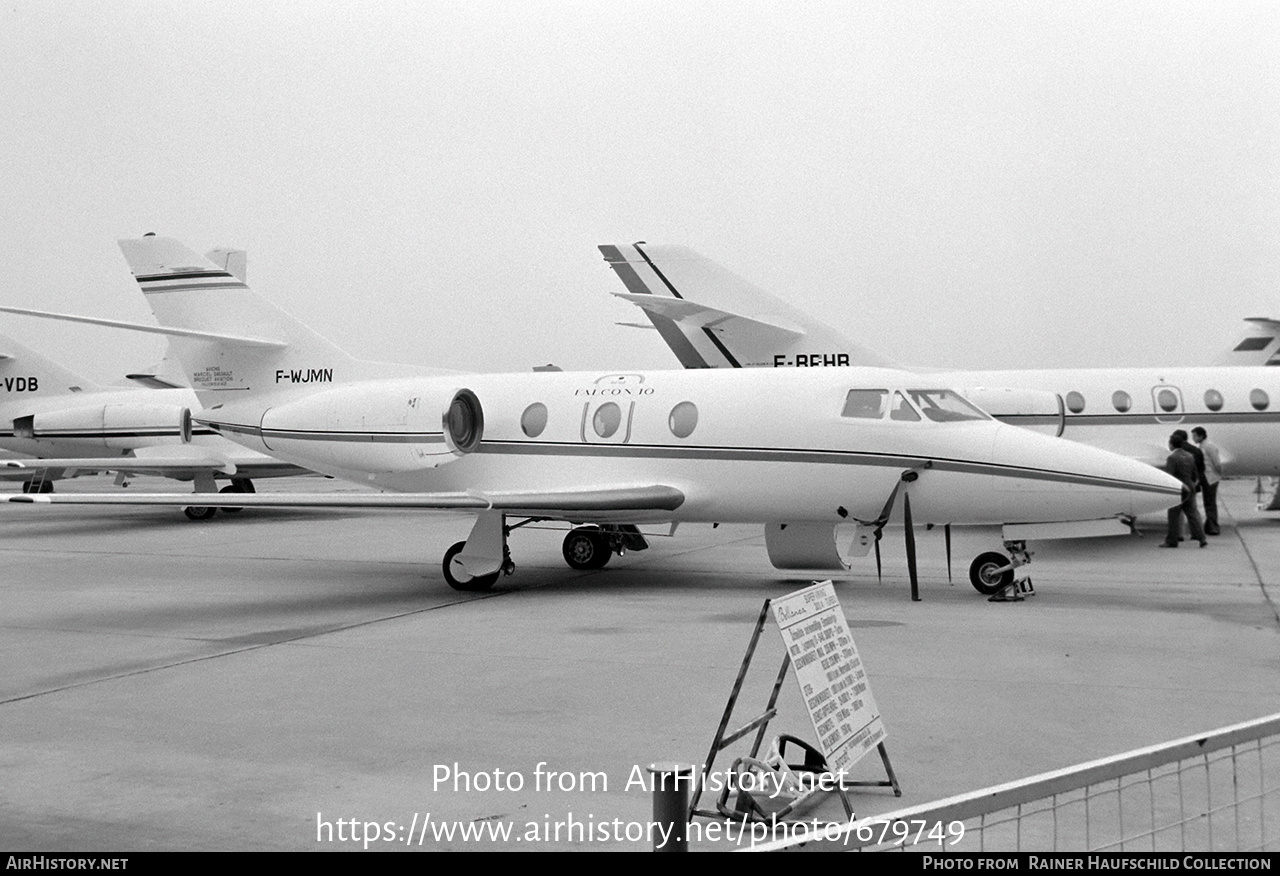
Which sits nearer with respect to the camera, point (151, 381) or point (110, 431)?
point (110, 431)

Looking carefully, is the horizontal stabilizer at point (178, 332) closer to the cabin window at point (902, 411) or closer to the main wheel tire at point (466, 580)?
the main wheel tire at point (466, 580)

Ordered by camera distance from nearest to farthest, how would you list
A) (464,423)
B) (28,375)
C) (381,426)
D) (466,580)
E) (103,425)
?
1. (466,580)
2. (464,423)
3. (381,426)
4. (103,425)
5. (28,375)

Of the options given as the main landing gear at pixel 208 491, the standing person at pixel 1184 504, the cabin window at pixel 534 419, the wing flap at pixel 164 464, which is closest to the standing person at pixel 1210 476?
the standing person at pixel 1184 504

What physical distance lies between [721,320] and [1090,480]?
9.47 metres

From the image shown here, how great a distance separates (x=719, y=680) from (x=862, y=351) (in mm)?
13531

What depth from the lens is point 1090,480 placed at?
11.1 m

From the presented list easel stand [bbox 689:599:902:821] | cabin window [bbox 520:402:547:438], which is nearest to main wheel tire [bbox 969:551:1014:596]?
cabin window [bbox 520:402:547:438]

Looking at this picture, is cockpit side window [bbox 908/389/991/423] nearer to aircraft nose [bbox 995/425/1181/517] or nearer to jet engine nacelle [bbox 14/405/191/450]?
aircraft nose [bbox 995/425/1181/517]

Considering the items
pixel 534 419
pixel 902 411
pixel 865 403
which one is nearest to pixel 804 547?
pixel 865 403

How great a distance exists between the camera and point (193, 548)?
17562mm

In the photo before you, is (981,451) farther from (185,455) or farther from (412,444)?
(185,455)
